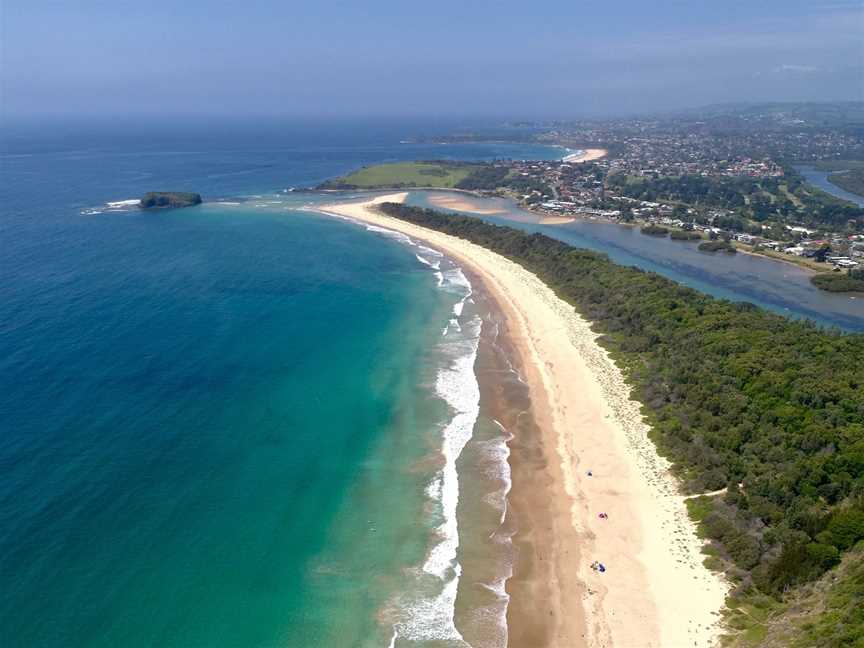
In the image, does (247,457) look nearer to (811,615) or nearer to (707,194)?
(811,615)

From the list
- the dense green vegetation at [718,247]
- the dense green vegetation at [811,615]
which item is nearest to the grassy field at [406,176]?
the dense green vegetation at [718,247]

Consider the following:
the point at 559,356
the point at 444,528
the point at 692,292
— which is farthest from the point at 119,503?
the point at 692,292

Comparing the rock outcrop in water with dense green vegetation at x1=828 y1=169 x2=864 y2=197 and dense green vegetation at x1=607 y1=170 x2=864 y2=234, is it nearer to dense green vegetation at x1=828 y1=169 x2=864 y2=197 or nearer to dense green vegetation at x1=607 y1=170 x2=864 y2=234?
dense green vegetation at x1=607 y1=170 x2=864 y2=234

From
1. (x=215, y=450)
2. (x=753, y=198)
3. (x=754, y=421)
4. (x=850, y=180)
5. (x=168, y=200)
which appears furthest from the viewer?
(x=850, y=180)

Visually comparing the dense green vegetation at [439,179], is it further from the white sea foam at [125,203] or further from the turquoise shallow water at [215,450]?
the turquoise shallow water at [215,450]

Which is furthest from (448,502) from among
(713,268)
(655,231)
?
(655,231)
